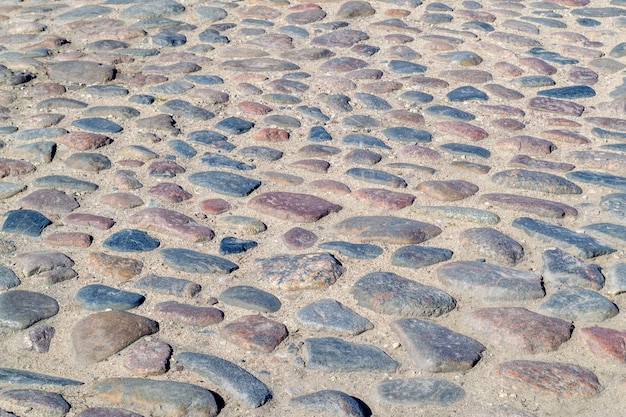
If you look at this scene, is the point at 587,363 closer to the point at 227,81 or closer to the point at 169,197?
the point at 169,197

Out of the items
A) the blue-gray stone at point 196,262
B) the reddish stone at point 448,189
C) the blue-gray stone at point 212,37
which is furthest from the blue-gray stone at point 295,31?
the blue-gray stone at point 196,262

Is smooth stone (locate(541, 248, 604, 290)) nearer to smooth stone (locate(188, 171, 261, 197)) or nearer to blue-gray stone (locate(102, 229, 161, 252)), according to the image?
smooth stone (locate(188, 171, 261, 197))

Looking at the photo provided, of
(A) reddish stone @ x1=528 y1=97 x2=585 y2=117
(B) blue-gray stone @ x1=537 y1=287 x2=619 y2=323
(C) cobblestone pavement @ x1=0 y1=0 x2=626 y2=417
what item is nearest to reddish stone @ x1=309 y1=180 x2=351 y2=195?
(C) cobblestone pavement @ x1=0 y1=0 x2=626 y2=417

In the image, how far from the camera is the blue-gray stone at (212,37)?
558 centimetres

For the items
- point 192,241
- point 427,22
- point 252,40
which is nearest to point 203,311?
point 192,241

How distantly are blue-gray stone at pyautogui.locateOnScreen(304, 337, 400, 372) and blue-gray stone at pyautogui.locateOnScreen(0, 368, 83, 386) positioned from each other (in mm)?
671

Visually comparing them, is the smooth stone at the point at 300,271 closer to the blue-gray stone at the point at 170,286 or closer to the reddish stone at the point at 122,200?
the blue-gray stone at the point at 170,286

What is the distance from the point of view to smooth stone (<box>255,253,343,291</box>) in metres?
3.00

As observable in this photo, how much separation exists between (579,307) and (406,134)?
64.4 inches

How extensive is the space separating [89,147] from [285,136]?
92 centimetres

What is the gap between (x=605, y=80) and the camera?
4.98m

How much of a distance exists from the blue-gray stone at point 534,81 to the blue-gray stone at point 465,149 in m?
0.95

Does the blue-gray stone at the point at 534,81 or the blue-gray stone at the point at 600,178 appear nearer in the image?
the blue-gray stone at the point at 600,178

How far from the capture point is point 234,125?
438 centimetres
